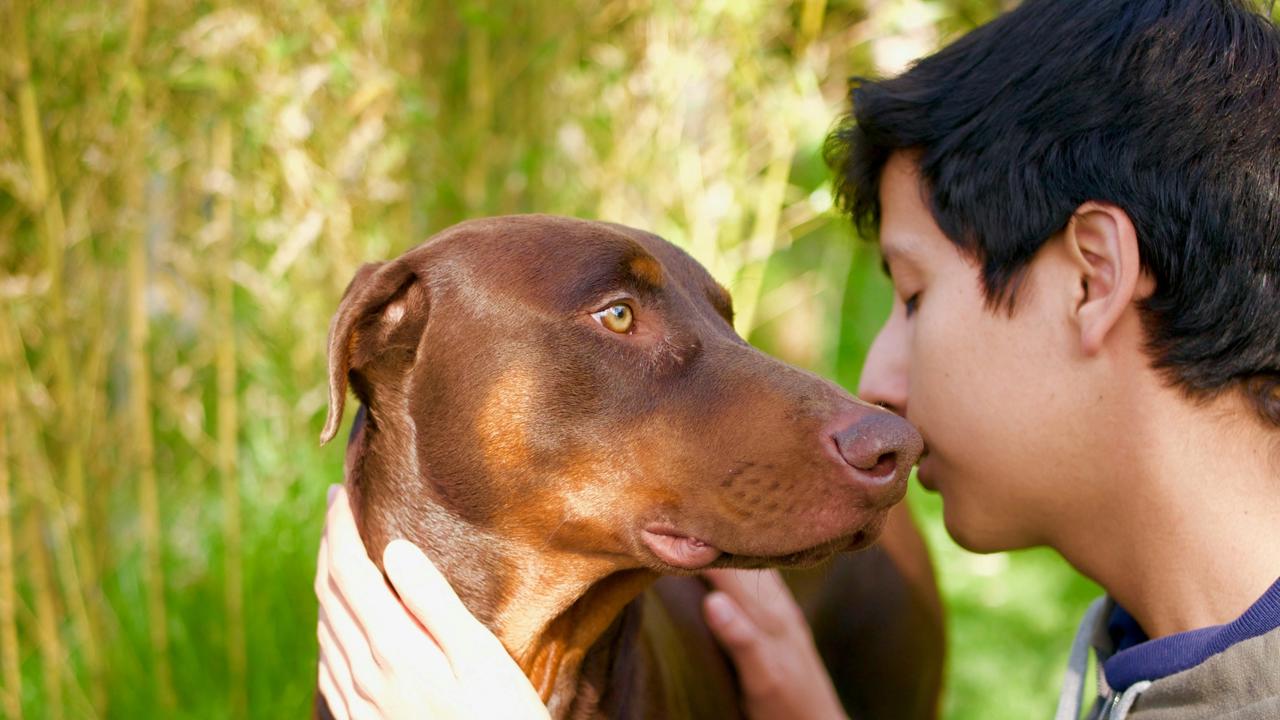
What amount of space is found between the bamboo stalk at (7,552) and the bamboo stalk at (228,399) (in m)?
0.58

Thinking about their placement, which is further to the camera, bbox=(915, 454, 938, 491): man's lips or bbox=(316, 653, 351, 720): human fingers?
bbox=(915, 454, 938, 491): man's lips

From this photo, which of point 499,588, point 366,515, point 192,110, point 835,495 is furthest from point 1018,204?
point 192,110

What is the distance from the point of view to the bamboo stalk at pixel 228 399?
370cm

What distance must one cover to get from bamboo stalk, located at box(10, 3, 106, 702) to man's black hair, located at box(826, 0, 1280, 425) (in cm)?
220

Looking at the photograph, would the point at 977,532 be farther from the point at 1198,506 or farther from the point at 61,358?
the point at 61,358

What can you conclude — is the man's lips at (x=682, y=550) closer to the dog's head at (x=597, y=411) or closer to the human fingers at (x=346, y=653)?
the dog's head at (x=597, y=411)

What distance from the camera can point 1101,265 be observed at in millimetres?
2273

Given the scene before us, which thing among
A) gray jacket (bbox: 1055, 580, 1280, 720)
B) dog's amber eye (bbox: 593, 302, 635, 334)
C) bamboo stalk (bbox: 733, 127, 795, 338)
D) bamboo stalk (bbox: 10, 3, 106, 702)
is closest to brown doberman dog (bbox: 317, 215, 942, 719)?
dog's amber eye (bbox: 593, 302, 635, 334)

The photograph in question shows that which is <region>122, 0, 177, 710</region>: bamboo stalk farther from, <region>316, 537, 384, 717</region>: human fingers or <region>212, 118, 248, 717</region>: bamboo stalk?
<region>316, 537, 384, 717</region>: human fingers

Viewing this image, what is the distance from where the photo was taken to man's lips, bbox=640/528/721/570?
83.0 inches

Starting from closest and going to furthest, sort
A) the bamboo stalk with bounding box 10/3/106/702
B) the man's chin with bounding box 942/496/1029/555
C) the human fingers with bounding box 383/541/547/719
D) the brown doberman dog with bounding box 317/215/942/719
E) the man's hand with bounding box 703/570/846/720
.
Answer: the brown doberman dog with bounding box 317/215/942/719 → the human fingers with bounding box 383/541/547/719 → the man's chin with bounding box 942/496/1029/555 → the man's hand with bounding box 703/570/846/720 → the bamboo stalk with bounding box 10/3/106/702

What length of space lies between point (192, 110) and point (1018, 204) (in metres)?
2.74

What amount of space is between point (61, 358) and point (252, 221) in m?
0.77

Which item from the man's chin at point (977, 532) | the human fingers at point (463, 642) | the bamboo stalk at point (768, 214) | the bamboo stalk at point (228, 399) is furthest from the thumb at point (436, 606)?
the bamboo stalk at point (768, 214)
